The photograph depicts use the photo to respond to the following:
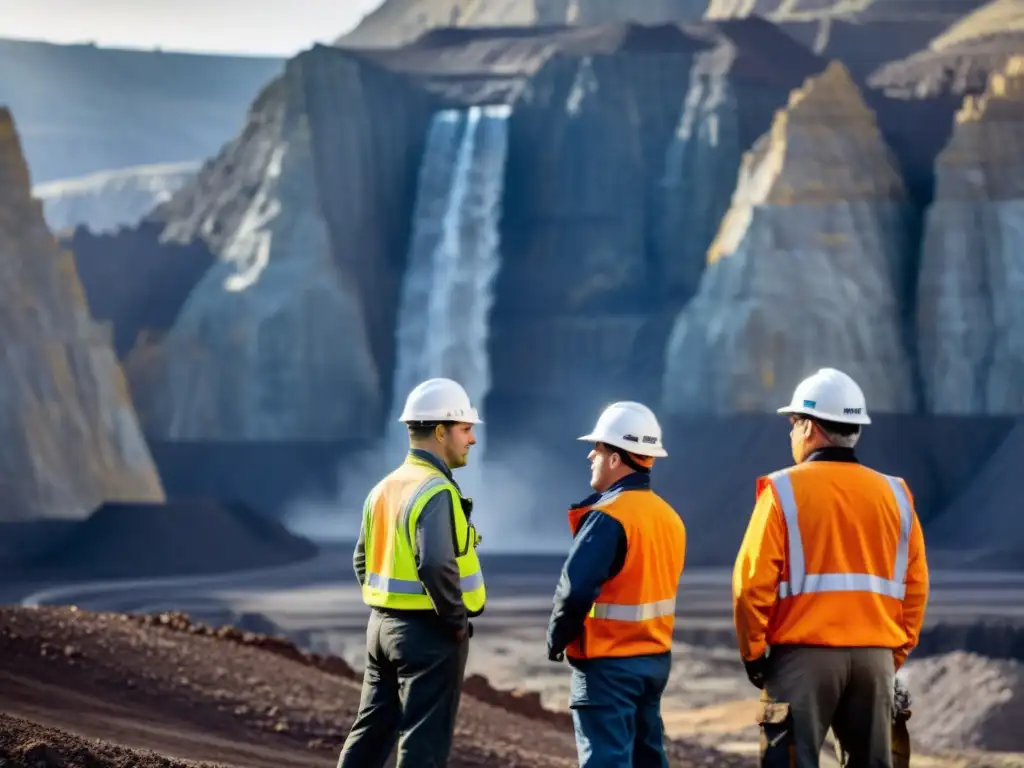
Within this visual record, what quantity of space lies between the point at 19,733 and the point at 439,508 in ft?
7.90

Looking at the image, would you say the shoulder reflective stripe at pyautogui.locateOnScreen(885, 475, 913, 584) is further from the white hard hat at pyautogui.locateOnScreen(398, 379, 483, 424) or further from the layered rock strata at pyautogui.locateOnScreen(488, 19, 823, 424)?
the layered rock strata at pyautogui.locateOnScreen(488, 19, 823, 424)

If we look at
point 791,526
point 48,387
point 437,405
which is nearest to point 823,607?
point 791,526

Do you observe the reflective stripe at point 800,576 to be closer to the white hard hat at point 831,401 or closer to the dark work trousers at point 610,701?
the white hard hat at point 831,401

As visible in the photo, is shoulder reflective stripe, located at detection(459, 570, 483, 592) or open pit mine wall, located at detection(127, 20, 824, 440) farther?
open pit mine wall, located at detection(127, 20, 824, 440)

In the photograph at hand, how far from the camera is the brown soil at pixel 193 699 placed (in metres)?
14.0

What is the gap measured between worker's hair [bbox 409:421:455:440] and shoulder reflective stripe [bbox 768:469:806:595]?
159cm

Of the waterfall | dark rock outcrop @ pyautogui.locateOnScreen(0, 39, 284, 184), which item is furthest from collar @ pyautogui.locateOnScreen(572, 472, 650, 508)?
dark rock outcrop @ pyautogui.locateOnScreen(0, 39, 284, 184)

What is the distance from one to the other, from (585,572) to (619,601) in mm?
264

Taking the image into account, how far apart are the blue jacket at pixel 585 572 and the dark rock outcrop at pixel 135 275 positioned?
5636 cm

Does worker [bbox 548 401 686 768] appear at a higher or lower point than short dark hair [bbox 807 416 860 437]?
lower

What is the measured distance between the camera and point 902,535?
8.16 metres

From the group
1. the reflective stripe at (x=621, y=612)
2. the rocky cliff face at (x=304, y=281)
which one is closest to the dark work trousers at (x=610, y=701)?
the reflective stripe at (x=621, y=612)

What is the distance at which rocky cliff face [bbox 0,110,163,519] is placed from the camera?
160ft

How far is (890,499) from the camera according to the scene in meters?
8.13
